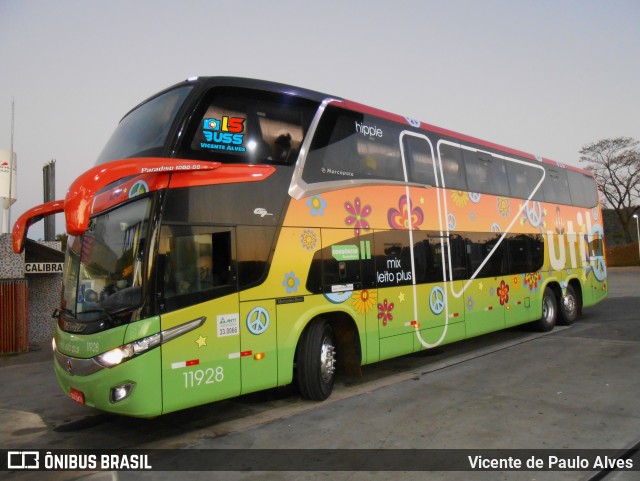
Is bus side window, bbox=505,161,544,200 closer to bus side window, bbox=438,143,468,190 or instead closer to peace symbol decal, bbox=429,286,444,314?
bus side window, bbox=438,143,468,190

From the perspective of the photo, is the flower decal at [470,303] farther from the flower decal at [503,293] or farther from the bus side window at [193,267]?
the bus side window at [193,267]

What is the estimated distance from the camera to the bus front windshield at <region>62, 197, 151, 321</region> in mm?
4859

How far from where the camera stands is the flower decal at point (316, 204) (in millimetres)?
6361

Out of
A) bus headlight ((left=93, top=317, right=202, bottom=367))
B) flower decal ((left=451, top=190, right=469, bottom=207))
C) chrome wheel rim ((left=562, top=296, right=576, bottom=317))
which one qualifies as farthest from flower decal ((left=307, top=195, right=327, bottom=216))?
chrome wheel rim ((left=562, top=296, right=576, bottom=317))

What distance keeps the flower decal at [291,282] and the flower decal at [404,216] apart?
2100 millimetres

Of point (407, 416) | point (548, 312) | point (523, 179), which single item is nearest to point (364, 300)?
point (407, 416)

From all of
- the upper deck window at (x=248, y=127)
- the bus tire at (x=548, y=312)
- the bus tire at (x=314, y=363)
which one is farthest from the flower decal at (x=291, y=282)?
the bus tire at (x=548, y=312)

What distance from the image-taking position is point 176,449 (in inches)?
196

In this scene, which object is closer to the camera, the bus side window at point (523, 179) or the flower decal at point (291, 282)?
the flower decal at point (291, 282)

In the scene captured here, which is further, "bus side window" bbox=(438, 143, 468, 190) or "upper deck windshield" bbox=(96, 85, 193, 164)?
"bus side window" bbox=(438, 143, 468, 190)

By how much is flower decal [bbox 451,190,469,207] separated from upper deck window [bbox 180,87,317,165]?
3556 mm

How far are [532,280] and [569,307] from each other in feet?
7.47

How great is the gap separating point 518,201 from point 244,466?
8426mm

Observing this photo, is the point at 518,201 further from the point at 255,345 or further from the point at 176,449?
the point at 176,449
